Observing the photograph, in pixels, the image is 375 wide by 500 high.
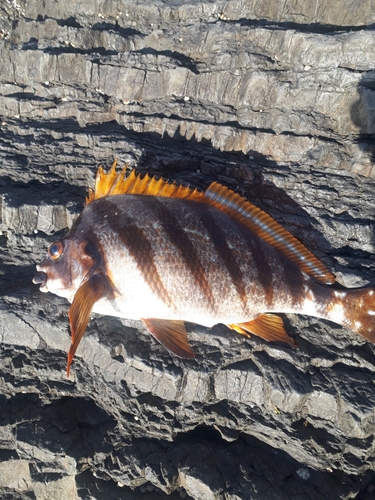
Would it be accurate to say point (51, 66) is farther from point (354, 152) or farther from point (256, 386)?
point (256, 386)

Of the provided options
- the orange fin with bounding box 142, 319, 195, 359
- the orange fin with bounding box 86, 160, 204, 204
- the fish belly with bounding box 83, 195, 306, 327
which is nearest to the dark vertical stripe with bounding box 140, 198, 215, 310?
the fish belly with bounding box 83, 195, 306, 327

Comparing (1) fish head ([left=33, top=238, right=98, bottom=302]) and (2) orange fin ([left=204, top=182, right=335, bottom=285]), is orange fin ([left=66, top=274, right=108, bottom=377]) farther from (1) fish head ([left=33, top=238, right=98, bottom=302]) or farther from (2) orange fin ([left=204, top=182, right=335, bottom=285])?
(2) orange fin ([left=204, top=182, right=335, bottom=285])

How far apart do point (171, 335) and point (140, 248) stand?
0.83 metres

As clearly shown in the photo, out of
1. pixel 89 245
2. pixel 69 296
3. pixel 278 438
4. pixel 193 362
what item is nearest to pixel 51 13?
pixel 89 245

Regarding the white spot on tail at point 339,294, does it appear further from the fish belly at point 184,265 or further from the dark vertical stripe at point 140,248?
the dark vertical stripe at point 140,248

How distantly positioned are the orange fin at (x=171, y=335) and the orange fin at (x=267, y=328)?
514 mm

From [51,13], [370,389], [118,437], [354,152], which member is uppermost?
[51,13]

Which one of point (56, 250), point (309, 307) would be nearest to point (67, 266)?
point (56, 250)

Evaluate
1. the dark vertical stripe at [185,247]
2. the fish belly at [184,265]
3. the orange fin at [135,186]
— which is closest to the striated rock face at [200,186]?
the fish belly at [184,265]

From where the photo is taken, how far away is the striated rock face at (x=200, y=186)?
3.21m

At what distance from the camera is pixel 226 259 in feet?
9.80

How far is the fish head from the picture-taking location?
2.86 meters

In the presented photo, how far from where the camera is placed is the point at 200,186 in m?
3.81

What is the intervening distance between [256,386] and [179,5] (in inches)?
186
